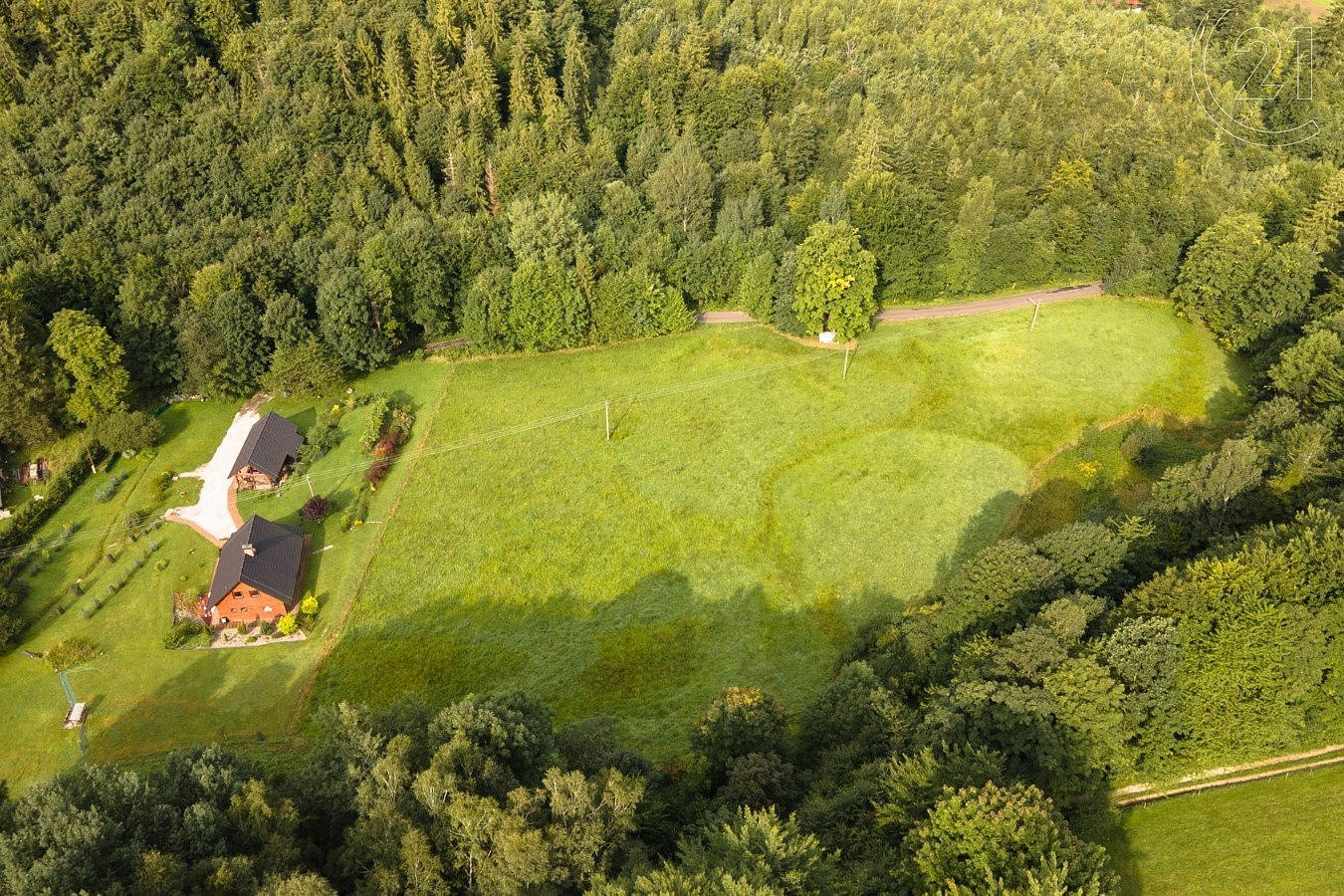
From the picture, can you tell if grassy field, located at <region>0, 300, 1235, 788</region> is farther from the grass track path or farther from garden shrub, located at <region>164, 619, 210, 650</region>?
garden shrub, located at <region>164, 619, 210, 650</region>

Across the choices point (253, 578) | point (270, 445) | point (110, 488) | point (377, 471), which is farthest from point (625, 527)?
point (110, 488)

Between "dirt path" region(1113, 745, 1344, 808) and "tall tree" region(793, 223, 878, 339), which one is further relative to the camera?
"tall tree" region(793, 223, 878, 339)

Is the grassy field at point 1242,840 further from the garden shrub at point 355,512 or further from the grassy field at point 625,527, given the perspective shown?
the garden shrub at point 355,512

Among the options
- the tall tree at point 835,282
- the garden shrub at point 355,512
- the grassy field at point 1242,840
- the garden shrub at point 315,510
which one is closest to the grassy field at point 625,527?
the garden shrub at point 355,512

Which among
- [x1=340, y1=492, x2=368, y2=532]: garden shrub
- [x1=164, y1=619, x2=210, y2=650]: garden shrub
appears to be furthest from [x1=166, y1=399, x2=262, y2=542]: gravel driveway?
[x1=164, y1=619, x2=210, y2=650]: garden shrub

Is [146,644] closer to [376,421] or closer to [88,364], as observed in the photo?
[376,421]

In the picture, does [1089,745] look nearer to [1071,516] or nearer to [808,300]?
[1071,516]
